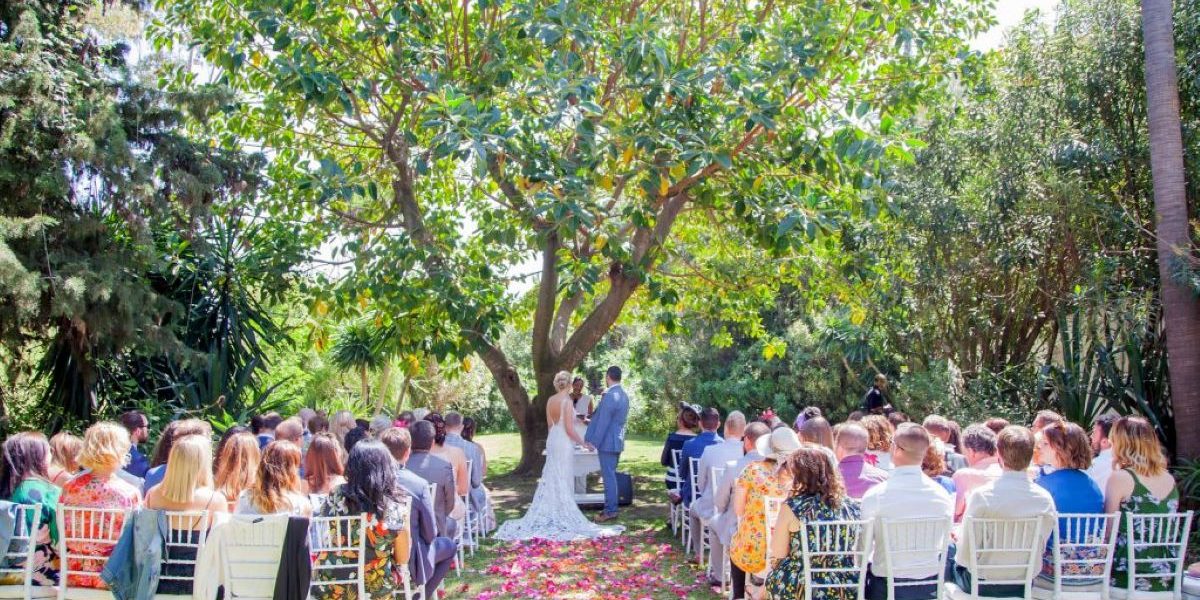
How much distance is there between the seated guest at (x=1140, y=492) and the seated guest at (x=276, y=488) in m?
4.19

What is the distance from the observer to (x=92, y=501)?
15.7 ft

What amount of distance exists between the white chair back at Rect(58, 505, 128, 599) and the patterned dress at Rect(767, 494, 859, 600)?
3183mm

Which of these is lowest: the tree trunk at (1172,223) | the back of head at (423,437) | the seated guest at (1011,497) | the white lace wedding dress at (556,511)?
the white lace wedding dress at (556,511)

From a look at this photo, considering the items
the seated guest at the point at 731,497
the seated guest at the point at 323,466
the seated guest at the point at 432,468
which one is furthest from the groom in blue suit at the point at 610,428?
the seated guest at the point at 323,466

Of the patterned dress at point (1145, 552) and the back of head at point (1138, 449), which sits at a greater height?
the back of head at point (1138, 449)

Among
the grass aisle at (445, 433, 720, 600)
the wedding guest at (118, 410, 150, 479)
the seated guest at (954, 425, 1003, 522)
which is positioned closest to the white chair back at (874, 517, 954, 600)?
the seated guest at (954, 425, 1003, 522)

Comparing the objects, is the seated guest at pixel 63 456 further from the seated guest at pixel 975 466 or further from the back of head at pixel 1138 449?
the back of head at pixel 1138 449

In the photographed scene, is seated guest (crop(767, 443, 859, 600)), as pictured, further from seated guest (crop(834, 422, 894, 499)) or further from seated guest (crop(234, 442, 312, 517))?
seated guest (crop(234, 442, 312, 517))

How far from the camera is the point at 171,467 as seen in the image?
14.6 feet

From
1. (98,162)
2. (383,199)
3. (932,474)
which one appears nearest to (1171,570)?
(932,474)

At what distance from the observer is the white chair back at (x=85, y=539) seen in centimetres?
463

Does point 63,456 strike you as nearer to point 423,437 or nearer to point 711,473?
point 423,437

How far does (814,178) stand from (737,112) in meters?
1.71

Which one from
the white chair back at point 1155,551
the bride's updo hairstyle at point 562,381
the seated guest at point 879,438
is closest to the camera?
the white chair back at point 1155,551
